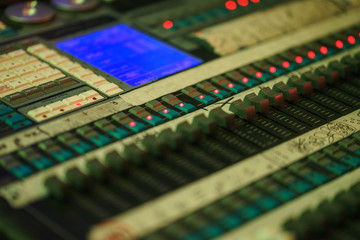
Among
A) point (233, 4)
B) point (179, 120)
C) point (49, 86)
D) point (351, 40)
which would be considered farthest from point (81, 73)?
point (351, 40)

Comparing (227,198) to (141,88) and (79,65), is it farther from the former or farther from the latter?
(79,65)

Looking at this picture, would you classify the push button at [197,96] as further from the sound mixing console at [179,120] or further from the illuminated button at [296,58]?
the illuminated button at [296,58]

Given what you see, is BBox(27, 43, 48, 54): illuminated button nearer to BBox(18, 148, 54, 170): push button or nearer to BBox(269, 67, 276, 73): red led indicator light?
BBox(18, 148, 54, 170): push button

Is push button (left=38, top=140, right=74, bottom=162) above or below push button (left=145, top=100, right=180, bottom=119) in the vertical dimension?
below

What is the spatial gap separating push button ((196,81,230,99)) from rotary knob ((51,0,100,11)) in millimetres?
1097

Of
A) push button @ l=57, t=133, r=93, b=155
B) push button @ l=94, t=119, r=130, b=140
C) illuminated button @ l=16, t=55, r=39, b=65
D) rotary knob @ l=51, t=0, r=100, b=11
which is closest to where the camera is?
push button @ l=57, t=133, r=93, b=155

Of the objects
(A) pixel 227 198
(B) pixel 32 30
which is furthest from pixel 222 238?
(B) pixel 32 30

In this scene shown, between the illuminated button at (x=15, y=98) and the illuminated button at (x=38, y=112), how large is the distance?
0.13 metres

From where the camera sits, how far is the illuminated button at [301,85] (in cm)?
297

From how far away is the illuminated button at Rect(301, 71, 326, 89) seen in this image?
Result: 119 inches

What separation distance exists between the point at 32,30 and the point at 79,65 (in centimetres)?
57

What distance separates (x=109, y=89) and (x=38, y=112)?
0.38 metres

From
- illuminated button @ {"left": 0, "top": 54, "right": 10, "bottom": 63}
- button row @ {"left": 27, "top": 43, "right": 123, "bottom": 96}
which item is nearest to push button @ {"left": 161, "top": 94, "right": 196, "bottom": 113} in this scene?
button row @ {"left": 27, "top": 43, "right": 123, "bottom": 96}

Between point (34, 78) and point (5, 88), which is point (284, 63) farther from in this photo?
point (5, 88)
